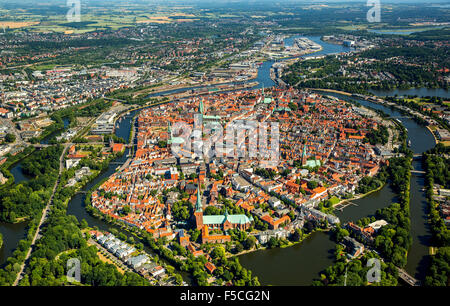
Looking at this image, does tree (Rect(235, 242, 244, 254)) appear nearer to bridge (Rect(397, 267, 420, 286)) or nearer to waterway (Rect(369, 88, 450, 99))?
bridge (Rect(397, 267, 420, 286))

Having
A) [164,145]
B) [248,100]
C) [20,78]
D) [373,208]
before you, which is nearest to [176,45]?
[20,78]

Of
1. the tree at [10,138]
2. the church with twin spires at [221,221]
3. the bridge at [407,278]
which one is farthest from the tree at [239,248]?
the tree at [10,138]

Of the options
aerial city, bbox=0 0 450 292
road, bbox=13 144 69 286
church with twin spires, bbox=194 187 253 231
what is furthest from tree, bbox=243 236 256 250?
road, bbox=13 144 69 286

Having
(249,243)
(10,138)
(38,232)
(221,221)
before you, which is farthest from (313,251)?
(10,138)

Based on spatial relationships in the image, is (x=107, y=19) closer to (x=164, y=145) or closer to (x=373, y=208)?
(x=164, y=145)

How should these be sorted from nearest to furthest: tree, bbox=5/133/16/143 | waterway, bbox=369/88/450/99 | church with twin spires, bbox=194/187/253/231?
1. church with twin spires, bbox=194/187/253/231
2. tree, bbox=5/133/16/143
3. waterway, bbox=369/88/450/99

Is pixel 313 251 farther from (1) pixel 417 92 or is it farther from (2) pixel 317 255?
(1) pixel 417 92

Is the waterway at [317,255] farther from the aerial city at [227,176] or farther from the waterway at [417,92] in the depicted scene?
the waterway at [417,92]
